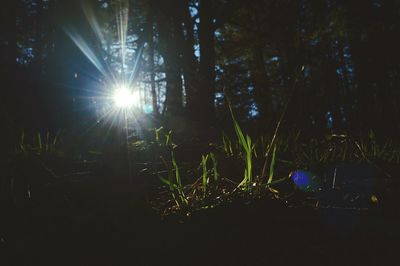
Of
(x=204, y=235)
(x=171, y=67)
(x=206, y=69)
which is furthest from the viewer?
(x=171, y=67)

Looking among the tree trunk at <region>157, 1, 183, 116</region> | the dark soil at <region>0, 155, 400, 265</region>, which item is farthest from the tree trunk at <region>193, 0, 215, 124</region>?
the dark soil at <region>0, 155, 400, 265</region>

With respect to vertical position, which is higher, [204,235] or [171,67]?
[171,67]

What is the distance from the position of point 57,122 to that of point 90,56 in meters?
2.41

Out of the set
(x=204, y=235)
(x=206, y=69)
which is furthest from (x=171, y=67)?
(x=204, y=235)

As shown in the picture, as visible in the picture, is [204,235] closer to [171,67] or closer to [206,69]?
[206,69]

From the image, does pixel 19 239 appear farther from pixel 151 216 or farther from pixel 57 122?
pixel 57 122

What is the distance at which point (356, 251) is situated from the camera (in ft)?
3.31

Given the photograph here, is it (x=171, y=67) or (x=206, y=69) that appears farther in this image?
(x=171, y=67)

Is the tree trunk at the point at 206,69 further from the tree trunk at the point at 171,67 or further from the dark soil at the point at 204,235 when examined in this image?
the dark soil at the point at 204,235

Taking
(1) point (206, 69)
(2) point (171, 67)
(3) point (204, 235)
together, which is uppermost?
(2) point (171, 67)

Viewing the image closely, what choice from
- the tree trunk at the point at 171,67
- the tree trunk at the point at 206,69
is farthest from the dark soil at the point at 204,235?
the tree trunk at the point at 171,67

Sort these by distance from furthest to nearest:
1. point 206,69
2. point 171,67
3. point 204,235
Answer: point 171,67 < point 206,69 < point 204,235

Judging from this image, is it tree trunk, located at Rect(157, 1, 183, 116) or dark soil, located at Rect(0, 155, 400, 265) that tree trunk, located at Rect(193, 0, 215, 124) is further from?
dark soil, located at Rect(0, 155, 400, 265)

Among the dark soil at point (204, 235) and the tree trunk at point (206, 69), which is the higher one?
the tree trunk at point (206, 69)
